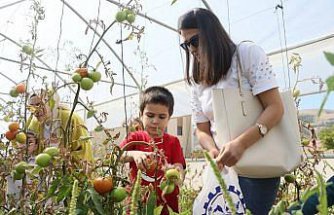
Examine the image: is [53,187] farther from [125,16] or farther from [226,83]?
[226,83]

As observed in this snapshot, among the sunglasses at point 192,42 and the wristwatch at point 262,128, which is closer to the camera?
the wristwatch at point 262,128

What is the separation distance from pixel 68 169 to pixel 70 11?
4.20 meters

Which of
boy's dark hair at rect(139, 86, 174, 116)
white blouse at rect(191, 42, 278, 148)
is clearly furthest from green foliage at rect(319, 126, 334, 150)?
boy's dark hair at rect(139, 86, 174, 116)

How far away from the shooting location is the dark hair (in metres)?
1.06

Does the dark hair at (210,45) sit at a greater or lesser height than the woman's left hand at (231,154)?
greater

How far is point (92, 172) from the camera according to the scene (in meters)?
0.58

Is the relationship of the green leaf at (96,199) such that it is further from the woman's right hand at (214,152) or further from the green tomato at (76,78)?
the woman's right hand at (214,152)

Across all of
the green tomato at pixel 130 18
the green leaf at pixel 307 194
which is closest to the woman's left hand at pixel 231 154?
the green tomato at pixel 130 18

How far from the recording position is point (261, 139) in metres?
0.99

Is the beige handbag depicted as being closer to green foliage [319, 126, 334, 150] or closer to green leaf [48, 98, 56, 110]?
green foliage [319, 126, 334, 150]

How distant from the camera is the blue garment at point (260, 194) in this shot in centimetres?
101

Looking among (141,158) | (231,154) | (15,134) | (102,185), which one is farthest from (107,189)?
(231,154)

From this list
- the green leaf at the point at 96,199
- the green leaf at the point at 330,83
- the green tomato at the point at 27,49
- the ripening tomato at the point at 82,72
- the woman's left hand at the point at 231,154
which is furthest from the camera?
the woman's left hand at the point at 231,154

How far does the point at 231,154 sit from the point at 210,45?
0.30m
